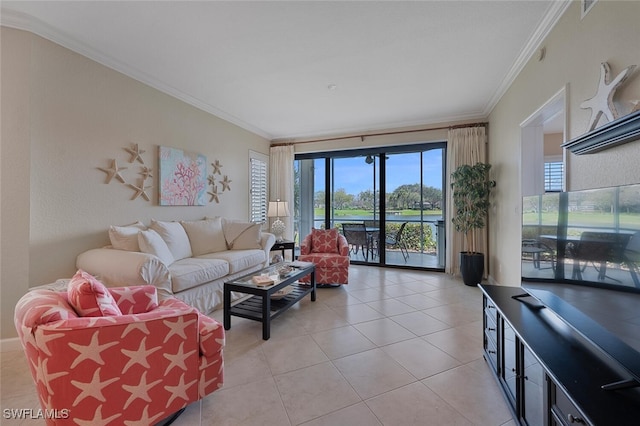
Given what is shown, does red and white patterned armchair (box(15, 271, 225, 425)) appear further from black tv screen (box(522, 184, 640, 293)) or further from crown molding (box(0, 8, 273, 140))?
crown molding (box(0, 8, 273, 140))

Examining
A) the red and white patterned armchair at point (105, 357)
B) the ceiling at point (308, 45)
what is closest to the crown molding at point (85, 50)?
the ceiling at point (308, 45)

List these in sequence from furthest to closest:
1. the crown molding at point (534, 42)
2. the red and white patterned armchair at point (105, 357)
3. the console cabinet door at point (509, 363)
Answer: the crown molding at point (534, 42) < the console cabinet door at point (509, 363) < the red and white patterned armchair at point (105, 357)

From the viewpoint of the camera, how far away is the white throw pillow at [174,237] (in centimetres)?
306

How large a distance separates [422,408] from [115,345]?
1726 millimetres

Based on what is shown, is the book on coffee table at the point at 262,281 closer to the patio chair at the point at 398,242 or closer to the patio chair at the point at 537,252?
the patio chair at the point at 537,252

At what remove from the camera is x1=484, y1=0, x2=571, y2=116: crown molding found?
1978 mm

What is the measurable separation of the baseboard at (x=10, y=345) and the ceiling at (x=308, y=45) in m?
2.67

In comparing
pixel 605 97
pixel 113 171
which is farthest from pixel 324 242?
pixel 605 97

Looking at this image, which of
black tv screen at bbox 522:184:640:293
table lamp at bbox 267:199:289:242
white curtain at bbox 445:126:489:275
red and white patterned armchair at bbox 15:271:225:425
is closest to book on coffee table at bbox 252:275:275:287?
Answer: red and white patterned armchair at bbox 15:271:225:425

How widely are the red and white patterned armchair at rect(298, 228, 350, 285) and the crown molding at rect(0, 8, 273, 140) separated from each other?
271 cm

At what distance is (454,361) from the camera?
201 centimetres

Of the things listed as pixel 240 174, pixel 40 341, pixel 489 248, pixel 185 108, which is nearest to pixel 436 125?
pixel 489 248

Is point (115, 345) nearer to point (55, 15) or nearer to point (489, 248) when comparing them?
point (55, 15)

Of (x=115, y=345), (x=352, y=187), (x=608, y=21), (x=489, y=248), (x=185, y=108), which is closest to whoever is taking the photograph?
(x=115, y=345)
